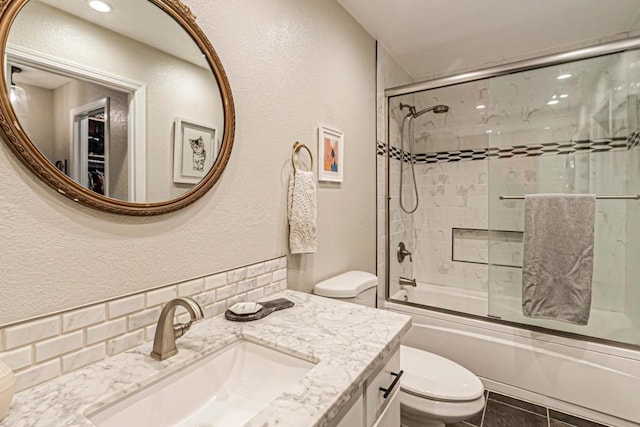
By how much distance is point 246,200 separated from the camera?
125 centimetres

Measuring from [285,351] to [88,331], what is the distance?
509mm

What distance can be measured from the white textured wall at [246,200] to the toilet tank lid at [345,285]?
9 cm

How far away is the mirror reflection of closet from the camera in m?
0.78

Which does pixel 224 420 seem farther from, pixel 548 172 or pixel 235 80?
pixel 548 172

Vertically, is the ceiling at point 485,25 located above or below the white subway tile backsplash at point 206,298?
above

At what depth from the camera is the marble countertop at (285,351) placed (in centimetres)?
62


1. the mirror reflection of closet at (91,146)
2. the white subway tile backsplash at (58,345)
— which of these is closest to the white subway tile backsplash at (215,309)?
the white subway tile backsplash at (58,345)

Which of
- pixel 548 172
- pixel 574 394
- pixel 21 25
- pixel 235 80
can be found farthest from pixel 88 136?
pixel 574 394

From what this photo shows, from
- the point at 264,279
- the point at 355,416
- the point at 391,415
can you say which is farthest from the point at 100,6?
the point at 391,415

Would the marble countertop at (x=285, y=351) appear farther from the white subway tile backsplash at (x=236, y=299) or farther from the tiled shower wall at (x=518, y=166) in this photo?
the tiled shower wall at (x=518, y=166)

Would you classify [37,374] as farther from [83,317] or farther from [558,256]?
[558,256]

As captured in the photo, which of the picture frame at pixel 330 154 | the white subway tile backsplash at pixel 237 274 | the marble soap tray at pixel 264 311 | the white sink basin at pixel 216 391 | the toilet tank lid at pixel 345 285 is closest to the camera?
the white sink basin at pixel 216 391

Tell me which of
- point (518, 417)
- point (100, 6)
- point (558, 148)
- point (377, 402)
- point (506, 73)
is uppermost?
point (506, 73)

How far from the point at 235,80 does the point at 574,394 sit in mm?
2383
